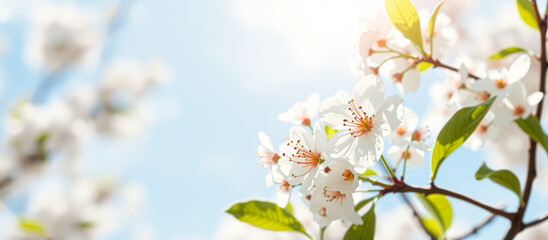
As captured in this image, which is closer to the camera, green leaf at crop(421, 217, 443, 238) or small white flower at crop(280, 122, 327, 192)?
small white flower at crop(280, 122, 327, 192)

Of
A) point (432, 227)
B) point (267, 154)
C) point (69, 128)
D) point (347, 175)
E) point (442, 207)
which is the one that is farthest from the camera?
point (69, 128)

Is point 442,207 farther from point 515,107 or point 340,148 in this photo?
point 340,148

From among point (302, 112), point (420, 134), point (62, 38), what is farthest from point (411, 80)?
point (62, 38)

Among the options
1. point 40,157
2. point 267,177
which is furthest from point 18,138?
point 267,177

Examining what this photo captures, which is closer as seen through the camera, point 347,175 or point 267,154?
point 347,175

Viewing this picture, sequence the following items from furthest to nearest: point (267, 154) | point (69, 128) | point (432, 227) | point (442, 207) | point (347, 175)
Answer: point (69, 128) < point (432, 227) < point (442, 207) < point (267, 154) < point (347, 175)

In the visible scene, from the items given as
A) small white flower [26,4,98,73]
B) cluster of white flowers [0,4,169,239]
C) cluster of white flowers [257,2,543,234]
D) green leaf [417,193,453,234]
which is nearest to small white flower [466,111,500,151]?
cluster of white flowers [257,2,543,234]

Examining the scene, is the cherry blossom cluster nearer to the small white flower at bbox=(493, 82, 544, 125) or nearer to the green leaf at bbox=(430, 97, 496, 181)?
the green leaf at bbox=(430, 97, 496, 181)

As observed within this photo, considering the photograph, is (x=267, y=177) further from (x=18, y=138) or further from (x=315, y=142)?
(x=18, y=138)
